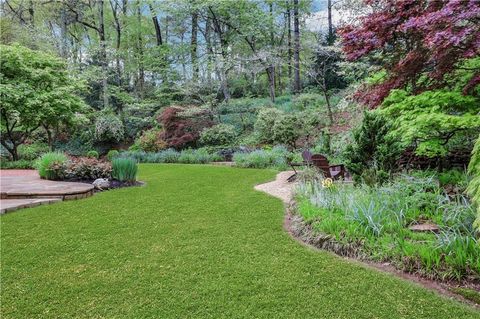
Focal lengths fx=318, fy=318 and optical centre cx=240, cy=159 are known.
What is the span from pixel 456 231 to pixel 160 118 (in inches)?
484

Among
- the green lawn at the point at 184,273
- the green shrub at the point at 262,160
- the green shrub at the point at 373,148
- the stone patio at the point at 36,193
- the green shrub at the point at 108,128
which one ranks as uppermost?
the green shrub at the point at 108,128

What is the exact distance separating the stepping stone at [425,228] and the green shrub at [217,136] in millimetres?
10214

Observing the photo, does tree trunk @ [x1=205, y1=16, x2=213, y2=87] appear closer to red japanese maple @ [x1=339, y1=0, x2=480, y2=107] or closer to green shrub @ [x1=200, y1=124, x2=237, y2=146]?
green shrub @ [x1=200, y1=124, x2=237, y2=146]

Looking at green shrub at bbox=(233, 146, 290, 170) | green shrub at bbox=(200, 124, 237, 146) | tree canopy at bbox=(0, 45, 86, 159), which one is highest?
tree canopy at bbox=(0, 45, 86, 159)

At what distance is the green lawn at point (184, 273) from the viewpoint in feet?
7.10

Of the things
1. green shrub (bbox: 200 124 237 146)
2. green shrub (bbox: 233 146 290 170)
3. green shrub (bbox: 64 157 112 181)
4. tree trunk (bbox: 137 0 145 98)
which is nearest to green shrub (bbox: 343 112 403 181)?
green shrub (bbox: 233 146 290 170)

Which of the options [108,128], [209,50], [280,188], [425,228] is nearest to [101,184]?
[280,188]

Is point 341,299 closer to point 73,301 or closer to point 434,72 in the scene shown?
point 73,301

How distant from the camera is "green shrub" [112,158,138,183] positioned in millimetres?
6691

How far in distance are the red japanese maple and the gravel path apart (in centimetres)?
204

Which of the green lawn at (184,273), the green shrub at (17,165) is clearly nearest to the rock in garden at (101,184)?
the green lawn at (184,273)

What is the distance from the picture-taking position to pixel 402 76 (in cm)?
450

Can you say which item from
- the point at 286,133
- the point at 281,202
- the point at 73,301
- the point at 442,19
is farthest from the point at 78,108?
the point at 442,19

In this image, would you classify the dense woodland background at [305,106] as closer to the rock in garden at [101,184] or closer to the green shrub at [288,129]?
the green shrub at [288,129]
